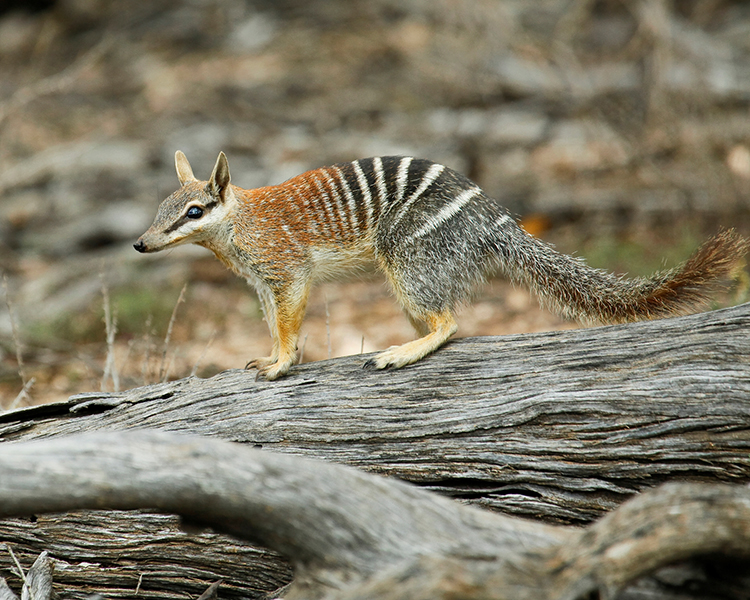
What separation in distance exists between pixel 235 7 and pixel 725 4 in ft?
29.1

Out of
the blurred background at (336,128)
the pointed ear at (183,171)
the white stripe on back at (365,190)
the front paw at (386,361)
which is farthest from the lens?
the blurred background at (336,128)

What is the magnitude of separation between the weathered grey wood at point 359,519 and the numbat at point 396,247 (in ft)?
4.98

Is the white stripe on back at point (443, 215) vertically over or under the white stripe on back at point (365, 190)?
under

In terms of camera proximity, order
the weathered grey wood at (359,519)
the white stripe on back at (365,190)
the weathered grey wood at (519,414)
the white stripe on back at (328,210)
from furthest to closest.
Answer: the white stripe on back at (328,210) < the white stripe on back at (365,190) < the weathered grey wood at (519,414) < the weathered grey wood at (359,519)

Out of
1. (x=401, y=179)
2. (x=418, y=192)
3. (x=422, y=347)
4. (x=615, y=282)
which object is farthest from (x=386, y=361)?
(x=615, y=282)

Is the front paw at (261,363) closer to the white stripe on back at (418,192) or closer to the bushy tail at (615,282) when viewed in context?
the white stripe on back at (418,192)

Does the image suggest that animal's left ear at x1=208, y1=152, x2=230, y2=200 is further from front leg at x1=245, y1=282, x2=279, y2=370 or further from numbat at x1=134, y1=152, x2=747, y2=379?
front leg at x1=245, y1=282, x2=279, y2=370

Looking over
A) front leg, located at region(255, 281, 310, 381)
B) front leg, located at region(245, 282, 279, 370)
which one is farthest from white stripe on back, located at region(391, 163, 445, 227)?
front leg, located at region(245, 282, 279, 370)

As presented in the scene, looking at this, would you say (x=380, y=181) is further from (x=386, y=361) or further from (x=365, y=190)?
(x=386, y=361)

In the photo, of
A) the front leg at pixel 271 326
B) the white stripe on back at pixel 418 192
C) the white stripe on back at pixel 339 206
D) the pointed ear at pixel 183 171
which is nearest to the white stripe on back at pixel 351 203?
the white stripe on back at pixel 339 206

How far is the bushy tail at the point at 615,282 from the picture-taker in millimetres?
3764

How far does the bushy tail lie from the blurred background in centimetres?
353

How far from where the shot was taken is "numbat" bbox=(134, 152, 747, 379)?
407 centimetres

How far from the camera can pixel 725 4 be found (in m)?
11.7
